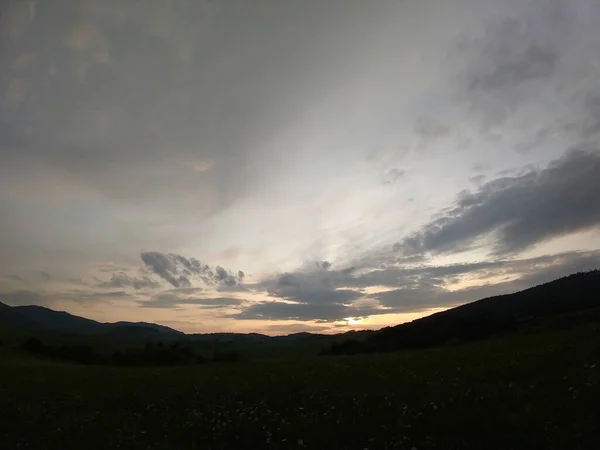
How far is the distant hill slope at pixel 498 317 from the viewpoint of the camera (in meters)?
62.2

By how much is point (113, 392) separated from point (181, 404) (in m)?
6.80

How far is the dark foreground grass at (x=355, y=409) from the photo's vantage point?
14.0 meters

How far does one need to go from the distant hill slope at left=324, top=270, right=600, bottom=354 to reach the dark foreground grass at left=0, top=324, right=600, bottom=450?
118ft

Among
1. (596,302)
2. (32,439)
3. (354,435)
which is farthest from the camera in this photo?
(596,302)

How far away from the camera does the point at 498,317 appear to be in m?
63.9

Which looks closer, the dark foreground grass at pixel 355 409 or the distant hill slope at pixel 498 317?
the dark foreground grass at pixel 355 409

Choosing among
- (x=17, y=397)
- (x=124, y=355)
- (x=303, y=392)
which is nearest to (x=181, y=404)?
(x=303, y=392)

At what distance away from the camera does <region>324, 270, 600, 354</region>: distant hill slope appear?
6225 centimetres

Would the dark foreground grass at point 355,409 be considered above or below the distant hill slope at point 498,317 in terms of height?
below

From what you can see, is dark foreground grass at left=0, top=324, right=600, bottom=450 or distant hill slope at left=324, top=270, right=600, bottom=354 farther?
distant hill slope at left=324, top=270, right=600, bottom=354

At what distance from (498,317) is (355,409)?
5216 centimetres

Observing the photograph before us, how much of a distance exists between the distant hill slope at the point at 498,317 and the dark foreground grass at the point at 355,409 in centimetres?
3594

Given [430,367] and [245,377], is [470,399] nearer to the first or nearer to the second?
[430,367]

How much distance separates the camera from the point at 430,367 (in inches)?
1009
